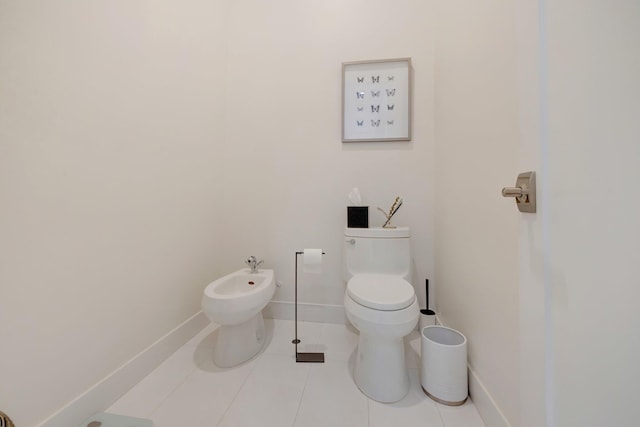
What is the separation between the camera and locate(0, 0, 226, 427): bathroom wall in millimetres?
732

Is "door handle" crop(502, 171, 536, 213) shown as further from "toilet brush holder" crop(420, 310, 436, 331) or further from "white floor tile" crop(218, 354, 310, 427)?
"toilet brush holder" crop(420, 310, 436, 331)

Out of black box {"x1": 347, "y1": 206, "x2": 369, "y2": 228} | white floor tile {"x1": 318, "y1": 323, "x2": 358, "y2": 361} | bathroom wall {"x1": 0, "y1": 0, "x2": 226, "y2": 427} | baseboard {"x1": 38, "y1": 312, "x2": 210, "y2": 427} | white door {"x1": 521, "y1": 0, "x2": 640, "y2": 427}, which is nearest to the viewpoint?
white door {"x1": 521, "y1": 0, "x2": 640, "y2": 427}

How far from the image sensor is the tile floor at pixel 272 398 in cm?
91

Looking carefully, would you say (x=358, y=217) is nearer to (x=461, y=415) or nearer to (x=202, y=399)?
(x=461, y=415)

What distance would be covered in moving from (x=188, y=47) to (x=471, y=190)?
176 cm

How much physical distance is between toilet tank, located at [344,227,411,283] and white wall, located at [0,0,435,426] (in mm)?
234

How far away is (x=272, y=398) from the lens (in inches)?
39.9

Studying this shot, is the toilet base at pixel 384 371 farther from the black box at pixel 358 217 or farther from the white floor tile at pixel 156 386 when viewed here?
the white floor tile at pixel 156 386

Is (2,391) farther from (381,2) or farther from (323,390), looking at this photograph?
(381,2)

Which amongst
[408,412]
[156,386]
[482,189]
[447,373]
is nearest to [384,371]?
[408,412]

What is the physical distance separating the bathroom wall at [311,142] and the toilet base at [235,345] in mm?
447

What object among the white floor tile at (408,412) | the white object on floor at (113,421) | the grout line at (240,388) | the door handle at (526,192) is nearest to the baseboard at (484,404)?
the white floor tile at (408,412)

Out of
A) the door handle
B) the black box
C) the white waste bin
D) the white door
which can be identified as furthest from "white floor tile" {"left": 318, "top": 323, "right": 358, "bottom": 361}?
the door handle

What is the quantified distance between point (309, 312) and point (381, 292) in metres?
0.79
